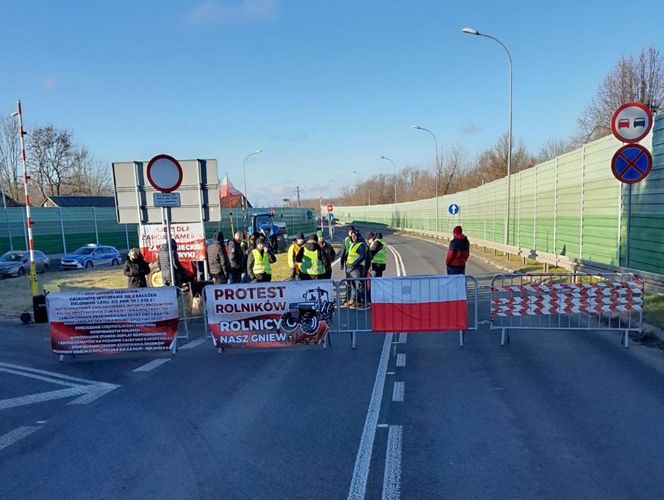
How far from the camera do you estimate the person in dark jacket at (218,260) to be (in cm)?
1148

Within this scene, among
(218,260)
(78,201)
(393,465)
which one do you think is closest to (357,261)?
(218,260)

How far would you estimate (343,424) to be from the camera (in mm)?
4953

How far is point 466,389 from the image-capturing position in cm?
599

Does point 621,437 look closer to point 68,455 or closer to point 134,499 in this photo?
point 134,499

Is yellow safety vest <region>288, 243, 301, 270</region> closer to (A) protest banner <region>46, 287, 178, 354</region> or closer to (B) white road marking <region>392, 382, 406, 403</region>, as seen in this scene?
(A) protest banner <region>46, 287, 178, 354</region>

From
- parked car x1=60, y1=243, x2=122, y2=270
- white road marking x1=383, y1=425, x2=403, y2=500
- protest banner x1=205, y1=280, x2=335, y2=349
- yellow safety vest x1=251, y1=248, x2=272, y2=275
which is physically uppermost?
yellow safety vest x1=251, y1=248, x2=272, y2=275

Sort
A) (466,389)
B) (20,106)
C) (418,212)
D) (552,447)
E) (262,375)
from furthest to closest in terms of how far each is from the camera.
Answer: (418,212)
(20,106)
(262,375)
(466,389)
(552,447)

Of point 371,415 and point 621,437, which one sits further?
point 371,415

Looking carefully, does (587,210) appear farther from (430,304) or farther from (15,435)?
(15,435)

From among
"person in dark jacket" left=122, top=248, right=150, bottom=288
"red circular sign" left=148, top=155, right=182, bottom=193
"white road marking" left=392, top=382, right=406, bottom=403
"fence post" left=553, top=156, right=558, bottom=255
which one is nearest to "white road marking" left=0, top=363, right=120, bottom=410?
"person in dark jacket" left=122, top=248, right=150, bottom=288

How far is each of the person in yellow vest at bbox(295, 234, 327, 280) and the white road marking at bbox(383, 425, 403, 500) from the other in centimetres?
675

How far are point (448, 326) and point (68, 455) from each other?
18.5ft

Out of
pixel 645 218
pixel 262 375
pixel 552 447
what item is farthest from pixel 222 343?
pixel 645 218

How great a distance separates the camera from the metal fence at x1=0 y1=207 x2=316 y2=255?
3366 centimetres
